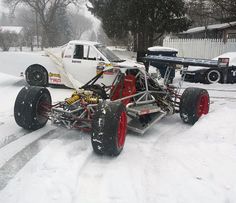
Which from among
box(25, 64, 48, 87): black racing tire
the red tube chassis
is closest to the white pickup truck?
box(25, 64, 48, 87): black racing tire

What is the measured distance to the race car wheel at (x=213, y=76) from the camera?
13917mm

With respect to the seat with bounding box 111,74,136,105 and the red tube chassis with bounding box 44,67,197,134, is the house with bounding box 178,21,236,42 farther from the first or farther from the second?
the seat with bounding box 111,74,136,105

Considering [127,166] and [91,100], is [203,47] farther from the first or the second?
[127,166]

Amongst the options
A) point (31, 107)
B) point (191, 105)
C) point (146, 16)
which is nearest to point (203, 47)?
point (146, 16)

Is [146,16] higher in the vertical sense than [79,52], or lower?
higher

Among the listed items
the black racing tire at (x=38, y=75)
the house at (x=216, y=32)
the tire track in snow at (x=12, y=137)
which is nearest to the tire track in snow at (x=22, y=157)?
the tire track in snow at (x=12, y=137)

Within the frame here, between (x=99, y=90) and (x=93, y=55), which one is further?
(x=93, y=55)

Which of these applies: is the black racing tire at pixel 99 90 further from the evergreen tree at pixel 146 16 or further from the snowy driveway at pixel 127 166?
the evergreen tree at pixel 146 16

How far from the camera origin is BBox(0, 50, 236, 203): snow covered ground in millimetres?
4133

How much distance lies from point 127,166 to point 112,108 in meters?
0.91

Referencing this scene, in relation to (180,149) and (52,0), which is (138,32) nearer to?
(180,149)

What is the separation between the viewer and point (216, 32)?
33.3 meters

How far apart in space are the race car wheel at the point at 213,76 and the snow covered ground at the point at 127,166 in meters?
6.85

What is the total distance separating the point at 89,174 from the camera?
468 cm
